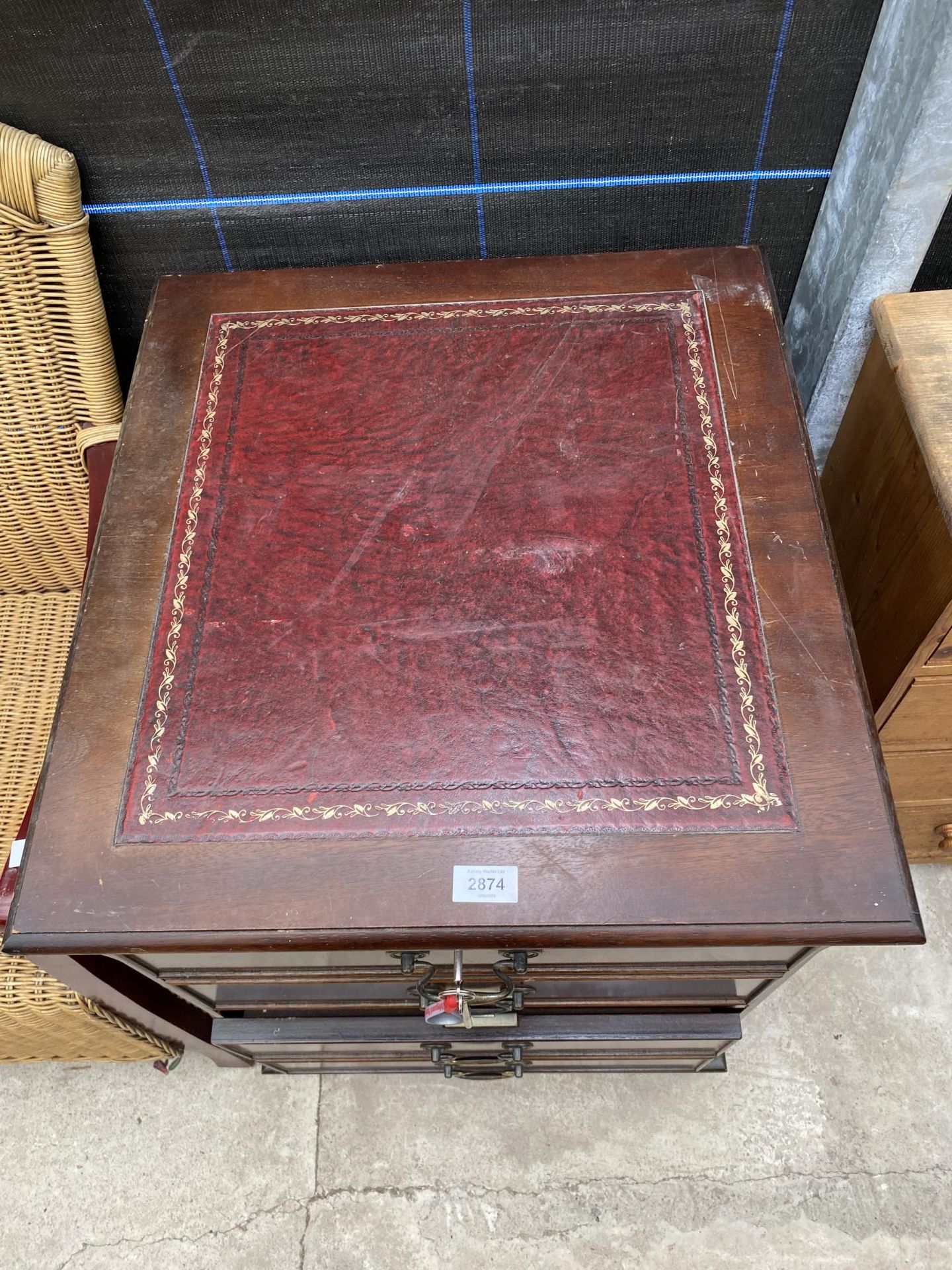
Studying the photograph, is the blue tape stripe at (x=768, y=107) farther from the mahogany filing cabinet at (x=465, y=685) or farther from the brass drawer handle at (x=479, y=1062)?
the brass drawer handle at (x=479, y=1062)

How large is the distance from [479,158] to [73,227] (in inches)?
22.1

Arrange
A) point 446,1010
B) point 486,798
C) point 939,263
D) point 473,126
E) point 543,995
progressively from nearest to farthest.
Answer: point 486,798, point 446,1010, point 543,995, point 473,126, point 939,263

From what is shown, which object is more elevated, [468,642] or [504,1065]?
[468,642]

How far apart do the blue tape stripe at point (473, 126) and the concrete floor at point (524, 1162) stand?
136 cm

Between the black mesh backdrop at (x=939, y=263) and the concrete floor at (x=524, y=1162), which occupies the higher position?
the black mesh backdrop at (x=939, y=263)

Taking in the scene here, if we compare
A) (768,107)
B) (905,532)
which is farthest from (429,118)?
(905,532)

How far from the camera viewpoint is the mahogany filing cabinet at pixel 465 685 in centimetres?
85

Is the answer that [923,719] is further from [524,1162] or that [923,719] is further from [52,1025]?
[52,1025]

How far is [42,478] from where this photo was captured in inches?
54.9

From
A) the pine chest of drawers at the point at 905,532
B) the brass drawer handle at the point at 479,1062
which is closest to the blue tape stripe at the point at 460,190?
the pine chest of drawers at the point at 905,532

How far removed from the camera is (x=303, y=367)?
3.91ft

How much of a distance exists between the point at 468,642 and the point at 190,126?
83cm

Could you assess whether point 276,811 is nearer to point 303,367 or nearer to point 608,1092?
point 303,367

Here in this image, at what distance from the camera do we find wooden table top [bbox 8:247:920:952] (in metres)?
0.85
